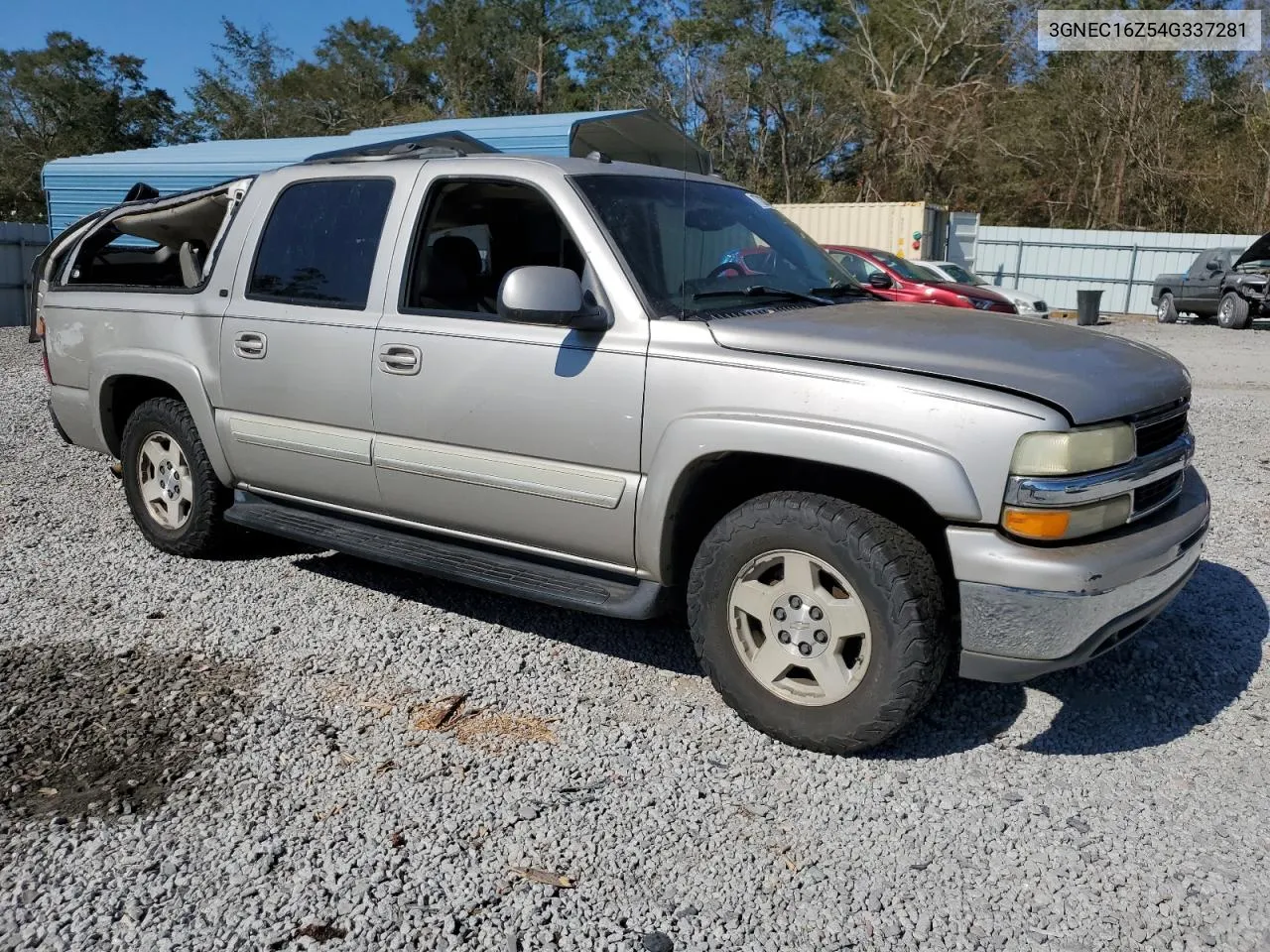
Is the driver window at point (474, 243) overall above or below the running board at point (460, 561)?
above

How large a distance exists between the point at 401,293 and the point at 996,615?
99.6 inches

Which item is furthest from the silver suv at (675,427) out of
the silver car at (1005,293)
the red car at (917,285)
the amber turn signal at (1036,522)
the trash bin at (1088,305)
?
the trash bin at (1088,305)

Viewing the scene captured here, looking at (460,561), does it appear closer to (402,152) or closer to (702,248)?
(702,248)

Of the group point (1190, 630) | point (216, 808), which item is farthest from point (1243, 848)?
point (216, 808)

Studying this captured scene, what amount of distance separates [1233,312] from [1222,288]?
663 mm

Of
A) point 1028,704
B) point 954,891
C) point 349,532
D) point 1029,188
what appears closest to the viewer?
point 954,891

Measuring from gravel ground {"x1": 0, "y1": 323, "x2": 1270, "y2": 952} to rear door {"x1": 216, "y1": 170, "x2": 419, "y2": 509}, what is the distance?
0.68 meters

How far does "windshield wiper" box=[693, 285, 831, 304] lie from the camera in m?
3.76

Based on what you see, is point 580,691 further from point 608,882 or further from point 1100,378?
point 1100,378

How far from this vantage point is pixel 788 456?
3.20 metres

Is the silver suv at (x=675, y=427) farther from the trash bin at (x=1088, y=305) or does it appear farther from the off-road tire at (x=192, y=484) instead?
the trash bin at (x=1088, y=305)

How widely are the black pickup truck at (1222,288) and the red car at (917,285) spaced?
229 inches

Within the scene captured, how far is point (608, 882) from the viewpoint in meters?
2.74

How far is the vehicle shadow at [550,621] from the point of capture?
425 centimetres
